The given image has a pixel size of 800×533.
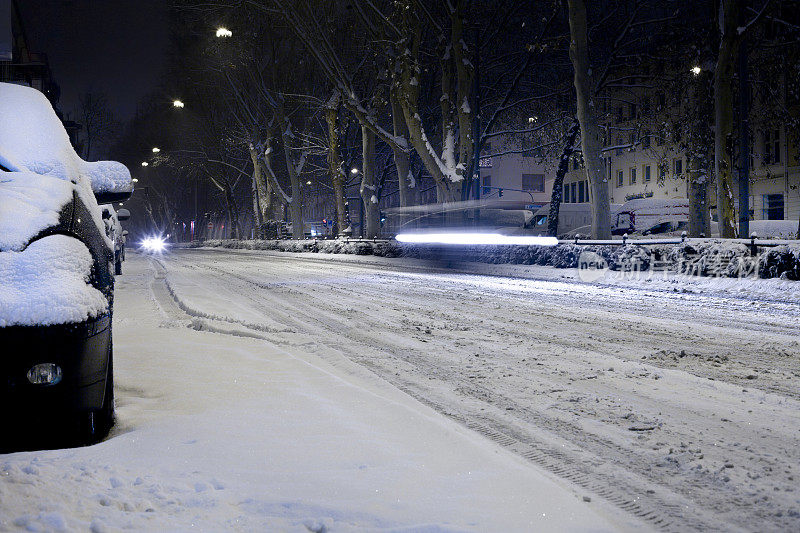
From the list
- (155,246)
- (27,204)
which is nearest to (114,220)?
(27,204)

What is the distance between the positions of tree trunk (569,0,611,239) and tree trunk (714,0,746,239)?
2.98 meters

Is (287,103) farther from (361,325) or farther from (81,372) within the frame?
(81,372)

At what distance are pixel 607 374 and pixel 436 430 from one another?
7.42 feet

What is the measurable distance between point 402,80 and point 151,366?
21.5m

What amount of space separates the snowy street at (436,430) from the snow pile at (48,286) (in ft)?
2.04

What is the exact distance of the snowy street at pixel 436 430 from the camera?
304 centimetres

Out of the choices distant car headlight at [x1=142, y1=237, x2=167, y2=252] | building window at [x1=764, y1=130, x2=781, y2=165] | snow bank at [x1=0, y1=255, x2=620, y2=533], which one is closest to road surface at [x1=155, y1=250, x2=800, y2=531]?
snow bank at [x1=0, y1=255, x2=620, y2=533]

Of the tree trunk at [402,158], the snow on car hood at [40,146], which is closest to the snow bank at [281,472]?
the snow on car hood at [40,146]

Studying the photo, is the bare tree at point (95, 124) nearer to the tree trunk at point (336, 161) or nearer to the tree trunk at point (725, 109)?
the tree trunk at point (336, 161)

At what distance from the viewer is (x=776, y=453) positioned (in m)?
4.00

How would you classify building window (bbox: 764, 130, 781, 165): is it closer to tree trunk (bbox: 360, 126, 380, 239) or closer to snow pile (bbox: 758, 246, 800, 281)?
tree trunk (bbox: 360, 126, 380, 239)

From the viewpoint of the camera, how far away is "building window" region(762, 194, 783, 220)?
1783 inches

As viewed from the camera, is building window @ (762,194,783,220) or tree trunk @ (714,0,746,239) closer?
tree trunk @ (714,0,746,239)

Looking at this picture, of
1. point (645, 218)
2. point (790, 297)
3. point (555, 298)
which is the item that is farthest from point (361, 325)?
point (645, 218)
